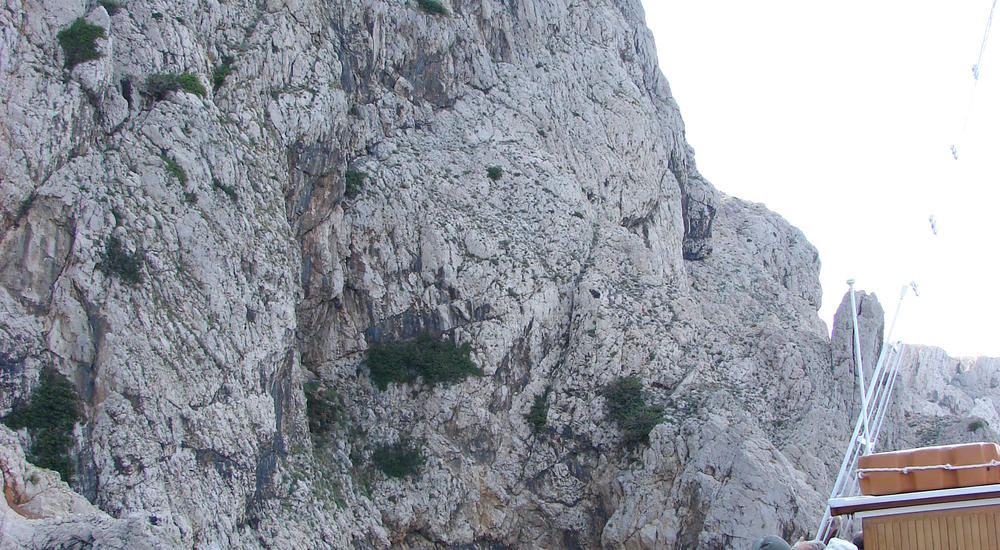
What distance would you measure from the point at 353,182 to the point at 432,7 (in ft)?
29.3

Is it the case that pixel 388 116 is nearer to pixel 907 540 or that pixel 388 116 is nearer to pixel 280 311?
pixel 280 311

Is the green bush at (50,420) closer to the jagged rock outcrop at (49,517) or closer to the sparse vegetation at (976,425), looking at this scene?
the jagged rock outcrop at (49,517)

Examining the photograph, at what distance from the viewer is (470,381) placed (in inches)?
1439

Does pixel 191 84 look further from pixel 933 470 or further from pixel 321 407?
pixel 933 470

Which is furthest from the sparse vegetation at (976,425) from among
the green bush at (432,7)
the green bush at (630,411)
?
the green bush at (432,7)

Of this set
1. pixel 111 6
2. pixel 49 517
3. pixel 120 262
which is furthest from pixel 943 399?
pixel 49 517

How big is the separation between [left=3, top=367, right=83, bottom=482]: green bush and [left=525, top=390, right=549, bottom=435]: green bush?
54.5 feet

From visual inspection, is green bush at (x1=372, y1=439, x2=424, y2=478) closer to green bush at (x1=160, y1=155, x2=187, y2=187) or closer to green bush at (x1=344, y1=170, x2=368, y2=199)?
green bush at (x1=344, y1=170, x2=368, y2=199)

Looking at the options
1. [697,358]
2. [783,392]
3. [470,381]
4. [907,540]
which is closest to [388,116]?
[470,381]

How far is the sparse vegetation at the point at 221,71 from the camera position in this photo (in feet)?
107

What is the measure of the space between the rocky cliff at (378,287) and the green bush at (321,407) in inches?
6.0

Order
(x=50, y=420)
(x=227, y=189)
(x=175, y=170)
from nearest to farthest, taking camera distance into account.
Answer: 1. (x=50, y=420)
2. (x=175, y=170)
3. (x=227, y=189)

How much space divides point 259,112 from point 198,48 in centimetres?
278

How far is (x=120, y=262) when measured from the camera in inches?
1082
